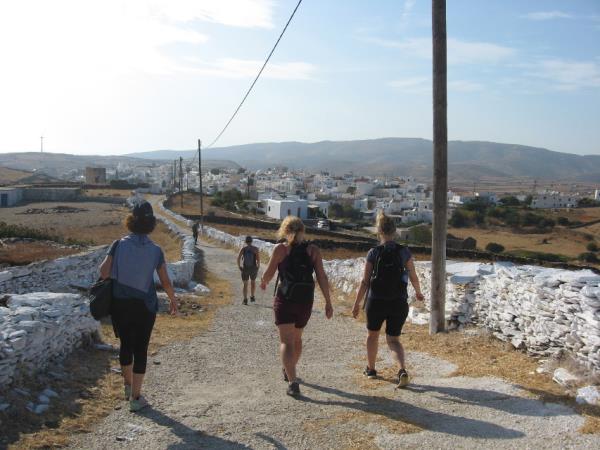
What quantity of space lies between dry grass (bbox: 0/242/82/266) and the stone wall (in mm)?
11190

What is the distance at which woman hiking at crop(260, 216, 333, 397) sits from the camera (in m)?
5.28

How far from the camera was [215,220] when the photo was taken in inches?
1976

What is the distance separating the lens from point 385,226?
18.8 feet

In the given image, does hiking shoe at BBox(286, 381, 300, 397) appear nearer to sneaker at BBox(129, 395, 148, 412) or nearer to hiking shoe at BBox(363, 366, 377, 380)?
hiking shoe at BBox(363, 366, 377, 380)

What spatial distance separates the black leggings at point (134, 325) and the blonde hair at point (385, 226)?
2.23 m

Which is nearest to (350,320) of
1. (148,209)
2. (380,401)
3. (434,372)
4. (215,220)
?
(434,372)

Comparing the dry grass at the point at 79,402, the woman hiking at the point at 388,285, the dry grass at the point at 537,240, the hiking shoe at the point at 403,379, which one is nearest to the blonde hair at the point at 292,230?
the woman hiking at the point at 388,285

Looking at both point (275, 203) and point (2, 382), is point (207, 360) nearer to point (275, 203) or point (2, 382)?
point (2, 382)

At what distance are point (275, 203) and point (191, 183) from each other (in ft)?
343

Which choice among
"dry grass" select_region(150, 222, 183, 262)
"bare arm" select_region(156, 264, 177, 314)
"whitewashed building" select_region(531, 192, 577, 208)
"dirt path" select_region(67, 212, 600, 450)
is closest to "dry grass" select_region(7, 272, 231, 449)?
"dirt path" select_region(67, 212, 600, 450)

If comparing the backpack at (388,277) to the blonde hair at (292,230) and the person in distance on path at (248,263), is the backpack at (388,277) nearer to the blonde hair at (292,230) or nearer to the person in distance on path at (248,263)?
the blonde hair at (292,230)

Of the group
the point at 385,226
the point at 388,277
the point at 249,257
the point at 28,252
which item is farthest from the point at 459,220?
the point at 388,277

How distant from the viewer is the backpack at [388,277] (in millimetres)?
5617

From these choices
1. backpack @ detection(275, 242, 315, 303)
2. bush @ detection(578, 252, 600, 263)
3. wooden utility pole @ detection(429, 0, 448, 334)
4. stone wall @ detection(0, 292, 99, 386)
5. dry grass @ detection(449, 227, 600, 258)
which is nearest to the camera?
stone wall @ detection(0, 292, 99, 386)
